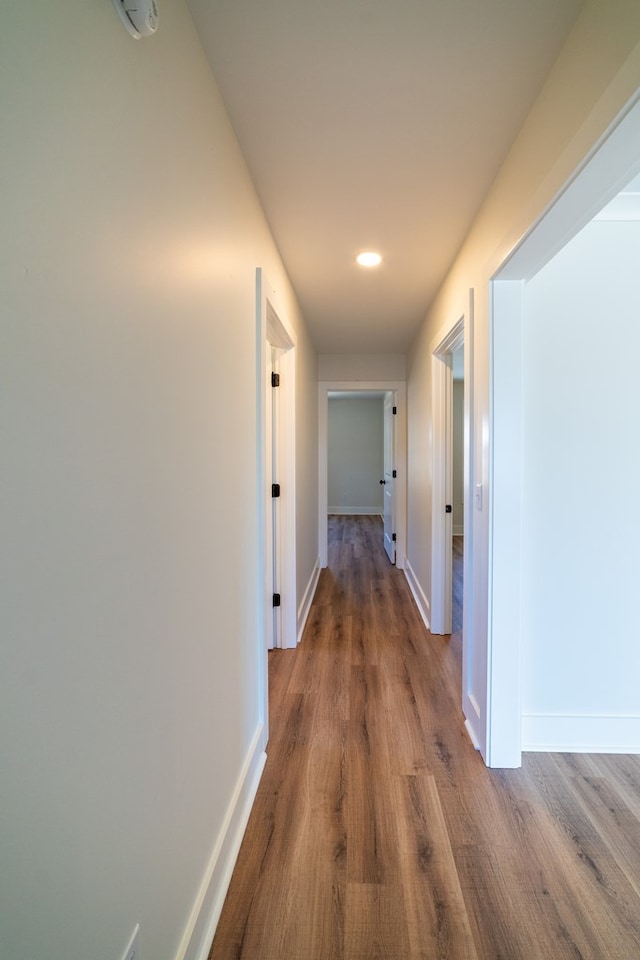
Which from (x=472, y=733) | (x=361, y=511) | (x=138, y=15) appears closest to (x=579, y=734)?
(x=472, y=733)

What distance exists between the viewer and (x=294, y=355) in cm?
276

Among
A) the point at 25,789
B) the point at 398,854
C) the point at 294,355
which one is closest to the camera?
the point at 25,789

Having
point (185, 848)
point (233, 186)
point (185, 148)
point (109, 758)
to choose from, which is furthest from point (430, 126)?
point (185, 848)

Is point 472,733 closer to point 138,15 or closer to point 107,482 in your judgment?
point 107,482

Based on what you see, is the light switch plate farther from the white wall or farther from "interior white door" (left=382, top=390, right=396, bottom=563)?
A: "interior white door" (left=382, top=390, right=396, bottom=563)

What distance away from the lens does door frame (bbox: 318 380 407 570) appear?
4367 millimetres

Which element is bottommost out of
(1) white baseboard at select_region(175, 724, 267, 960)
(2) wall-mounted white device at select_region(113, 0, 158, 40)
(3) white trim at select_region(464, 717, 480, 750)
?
(3) white trim at select_region(464, 717, 480, 750)

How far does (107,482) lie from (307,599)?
289 centimetres

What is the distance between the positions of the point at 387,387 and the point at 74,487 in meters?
4.08

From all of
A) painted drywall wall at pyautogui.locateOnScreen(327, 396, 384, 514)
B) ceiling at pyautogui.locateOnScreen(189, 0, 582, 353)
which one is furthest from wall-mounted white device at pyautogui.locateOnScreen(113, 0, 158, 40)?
painted drywall wall at pyautogui.locateOnScreen(327, 396, 384, 514)

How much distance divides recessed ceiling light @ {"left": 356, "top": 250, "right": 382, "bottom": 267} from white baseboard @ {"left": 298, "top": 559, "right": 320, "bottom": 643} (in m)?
2.29

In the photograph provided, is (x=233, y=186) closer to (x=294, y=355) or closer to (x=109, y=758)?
(x=294, y=355)

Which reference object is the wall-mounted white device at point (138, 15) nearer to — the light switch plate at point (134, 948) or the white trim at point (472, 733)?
the light switch plate at point (134, 948)

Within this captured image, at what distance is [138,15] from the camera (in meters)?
0.72
